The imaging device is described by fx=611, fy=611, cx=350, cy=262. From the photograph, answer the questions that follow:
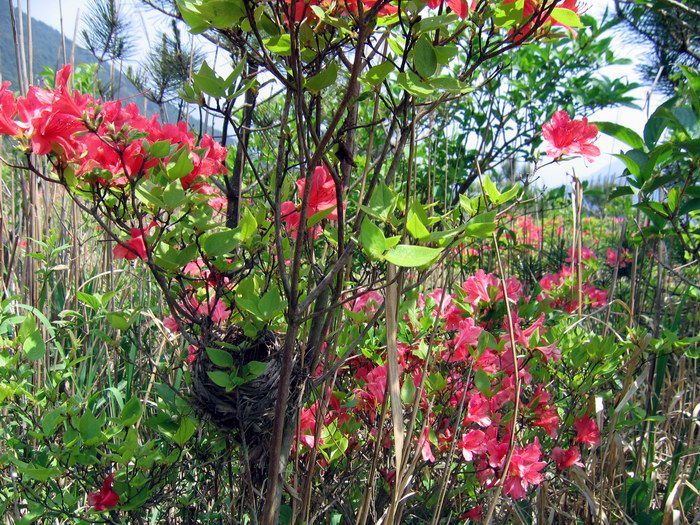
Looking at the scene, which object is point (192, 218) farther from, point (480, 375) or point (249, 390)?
point (480, 375)

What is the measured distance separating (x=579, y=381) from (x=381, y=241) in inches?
31.0

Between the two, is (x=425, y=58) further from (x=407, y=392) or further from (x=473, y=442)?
(x=473, y=442)

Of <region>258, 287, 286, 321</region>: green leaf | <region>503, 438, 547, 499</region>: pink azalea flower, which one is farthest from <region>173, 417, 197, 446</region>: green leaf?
<region>503, 438, 547, 499</region>: pink azalea flower

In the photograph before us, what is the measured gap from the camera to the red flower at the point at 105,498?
0.88 meters

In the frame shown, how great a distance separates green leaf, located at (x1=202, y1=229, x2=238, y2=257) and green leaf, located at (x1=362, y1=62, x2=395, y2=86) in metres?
0.25

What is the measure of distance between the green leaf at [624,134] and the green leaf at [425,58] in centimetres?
47

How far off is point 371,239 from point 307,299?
0.19 metres

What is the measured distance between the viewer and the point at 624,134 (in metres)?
1.00

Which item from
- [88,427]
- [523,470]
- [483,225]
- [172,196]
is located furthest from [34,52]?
[483,225]

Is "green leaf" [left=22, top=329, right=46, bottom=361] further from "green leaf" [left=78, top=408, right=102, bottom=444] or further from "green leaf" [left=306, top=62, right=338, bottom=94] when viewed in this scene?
"green leaf" [left=306, top=62, right=338, bottom=94]

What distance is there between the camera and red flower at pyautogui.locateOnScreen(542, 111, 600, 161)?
0.90m

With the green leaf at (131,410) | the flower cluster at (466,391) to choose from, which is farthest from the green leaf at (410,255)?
the green leaf at (131,410)

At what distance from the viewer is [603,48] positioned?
2.02 m

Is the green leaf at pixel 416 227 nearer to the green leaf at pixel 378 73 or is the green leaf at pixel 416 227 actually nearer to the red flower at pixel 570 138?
the green leaf at pixel 378 73
